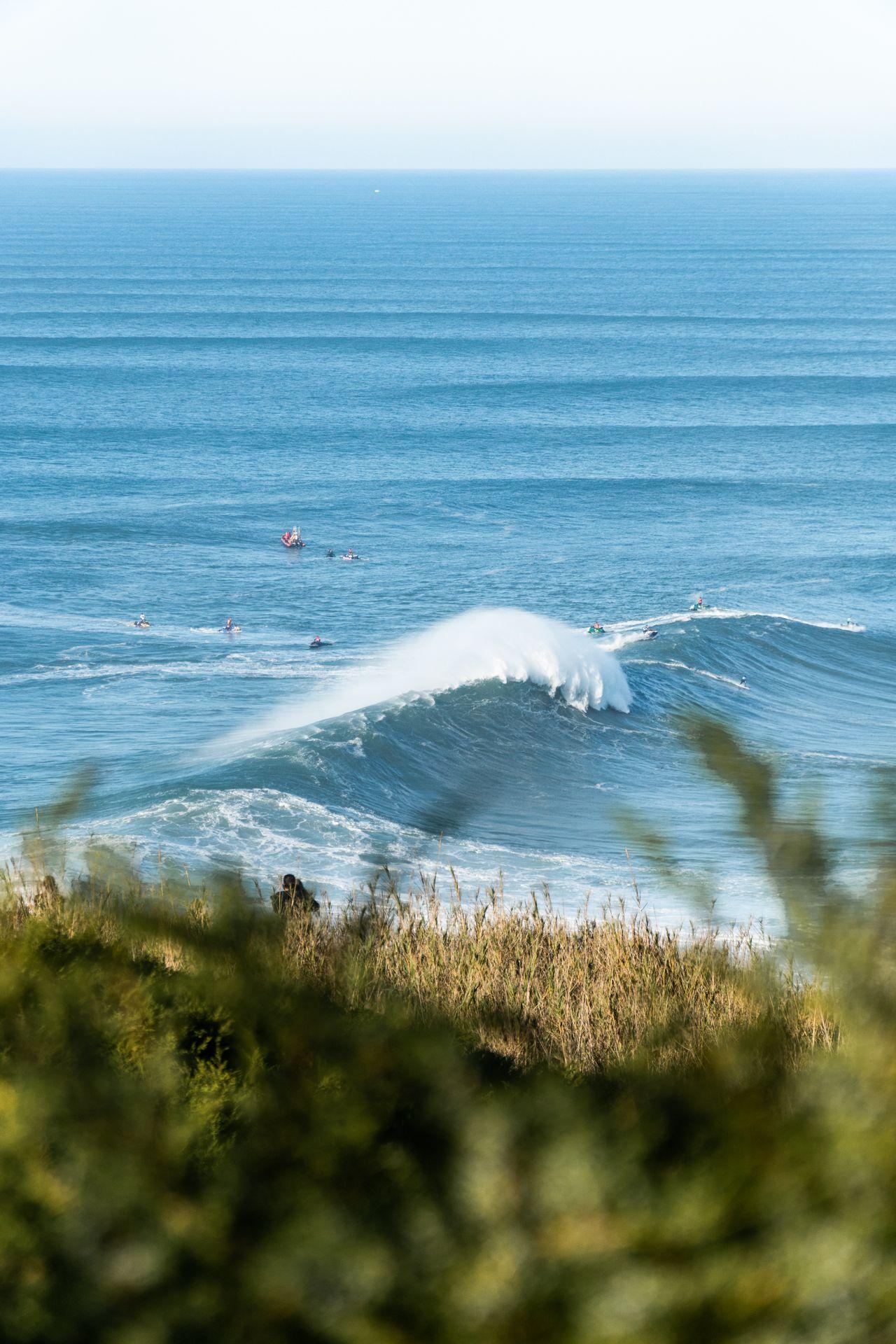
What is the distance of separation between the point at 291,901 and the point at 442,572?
128 ft

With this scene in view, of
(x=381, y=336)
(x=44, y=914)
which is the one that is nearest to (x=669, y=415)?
(x=381, y=336)

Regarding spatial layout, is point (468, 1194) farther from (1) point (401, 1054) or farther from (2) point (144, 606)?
(2) point (144, 606)

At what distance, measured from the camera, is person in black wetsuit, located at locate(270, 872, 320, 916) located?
13.9 ft

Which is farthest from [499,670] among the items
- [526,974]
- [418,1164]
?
[418,1164]

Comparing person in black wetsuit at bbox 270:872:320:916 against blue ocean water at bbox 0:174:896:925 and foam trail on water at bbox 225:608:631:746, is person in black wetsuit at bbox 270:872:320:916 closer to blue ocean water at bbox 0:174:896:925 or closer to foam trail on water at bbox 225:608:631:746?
blue ocean water at bbox 0:174:896:925

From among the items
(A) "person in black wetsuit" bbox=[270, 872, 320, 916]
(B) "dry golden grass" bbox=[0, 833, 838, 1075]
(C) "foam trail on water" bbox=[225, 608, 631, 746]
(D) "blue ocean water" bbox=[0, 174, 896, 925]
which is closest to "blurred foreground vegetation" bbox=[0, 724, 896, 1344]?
(B) "dry golden grass" bbox=[0, 833, 838, 1075]

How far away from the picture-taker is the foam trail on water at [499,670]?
85.7 ft

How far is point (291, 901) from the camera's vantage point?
4.68 meters

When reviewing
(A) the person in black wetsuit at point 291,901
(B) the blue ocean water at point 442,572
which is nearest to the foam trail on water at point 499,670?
(B) the blue ocean water at point 442,572

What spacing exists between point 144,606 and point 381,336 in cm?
5750

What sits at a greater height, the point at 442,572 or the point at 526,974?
the point at 526,974

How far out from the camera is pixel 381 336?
93.2m

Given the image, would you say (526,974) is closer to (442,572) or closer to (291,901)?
(291,901)

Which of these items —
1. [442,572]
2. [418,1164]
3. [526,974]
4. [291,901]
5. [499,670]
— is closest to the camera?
[418,1164]
